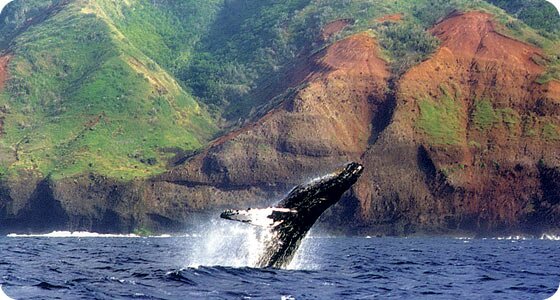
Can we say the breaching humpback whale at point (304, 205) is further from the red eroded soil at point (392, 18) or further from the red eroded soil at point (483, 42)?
the red eroded soil at point (392, 18)

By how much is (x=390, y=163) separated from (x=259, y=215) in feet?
364

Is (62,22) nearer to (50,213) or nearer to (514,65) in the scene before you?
(50,213)

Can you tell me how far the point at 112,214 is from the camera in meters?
135

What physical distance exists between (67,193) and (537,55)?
267 ft

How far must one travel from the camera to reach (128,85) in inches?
6471

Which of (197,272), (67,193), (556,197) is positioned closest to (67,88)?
(67,193)

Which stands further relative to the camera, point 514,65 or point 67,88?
point 67,88

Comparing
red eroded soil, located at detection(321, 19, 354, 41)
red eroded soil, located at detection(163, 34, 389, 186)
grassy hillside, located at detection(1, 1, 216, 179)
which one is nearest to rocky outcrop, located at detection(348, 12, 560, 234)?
red eroded soil, located at detection(163, 34, 389, 186)

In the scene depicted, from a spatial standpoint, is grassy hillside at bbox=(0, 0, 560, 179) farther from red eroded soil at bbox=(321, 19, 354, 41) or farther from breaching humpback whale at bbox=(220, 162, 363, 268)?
breaching humpback whale at bbox=(220, 162, 363, 268)

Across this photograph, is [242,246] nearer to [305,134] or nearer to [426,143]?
[426,143]

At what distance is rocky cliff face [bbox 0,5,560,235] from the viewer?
131625 mm

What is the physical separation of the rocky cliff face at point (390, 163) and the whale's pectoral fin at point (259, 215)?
4136 inches

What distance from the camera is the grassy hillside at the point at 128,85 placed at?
147m

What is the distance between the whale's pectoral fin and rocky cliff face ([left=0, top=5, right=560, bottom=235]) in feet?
345
